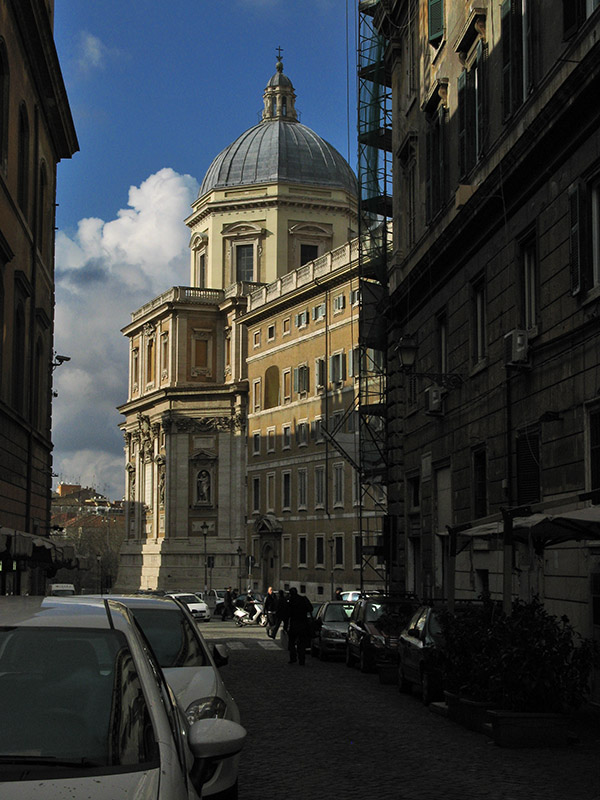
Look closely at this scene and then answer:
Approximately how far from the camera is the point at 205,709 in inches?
348

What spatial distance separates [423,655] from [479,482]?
8.03 m

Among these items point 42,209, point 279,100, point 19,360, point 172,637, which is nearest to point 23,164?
point 42,209

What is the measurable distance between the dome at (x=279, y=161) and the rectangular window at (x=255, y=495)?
23747 mm

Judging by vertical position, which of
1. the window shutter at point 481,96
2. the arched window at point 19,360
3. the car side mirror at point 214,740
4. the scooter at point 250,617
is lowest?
the scooter at point 250,617

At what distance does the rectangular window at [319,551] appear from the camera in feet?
220

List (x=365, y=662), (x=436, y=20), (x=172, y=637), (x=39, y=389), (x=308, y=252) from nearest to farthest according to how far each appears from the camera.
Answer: (x=172, y=637) < (x=365, y=662) < (x=436, y=20) < (x=39, y=389) < (x=308, y=252)

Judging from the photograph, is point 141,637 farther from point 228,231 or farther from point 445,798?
point 228,231

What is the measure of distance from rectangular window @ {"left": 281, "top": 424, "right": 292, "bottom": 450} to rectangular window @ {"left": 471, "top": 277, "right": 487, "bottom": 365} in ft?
156

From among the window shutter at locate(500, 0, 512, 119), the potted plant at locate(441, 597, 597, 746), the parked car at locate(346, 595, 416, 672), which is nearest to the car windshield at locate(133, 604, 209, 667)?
the potted plant at locate(441, 597, 597, 746)

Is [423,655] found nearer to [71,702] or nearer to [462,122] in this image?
[71,702]

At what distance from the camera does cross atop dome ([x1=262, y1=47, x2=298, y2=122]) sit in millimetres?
99812

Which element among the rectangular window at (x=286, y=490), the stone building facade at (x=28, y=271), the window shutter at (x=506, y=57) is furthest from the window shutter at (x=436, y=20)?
the rectangular window at (x=286, y=490)

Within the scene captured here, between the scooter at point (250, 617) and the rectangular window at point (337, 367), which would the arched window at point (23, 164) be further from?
the rectangular window at point (337, 367)

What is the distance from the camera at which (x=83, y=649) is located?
5.36 meters
